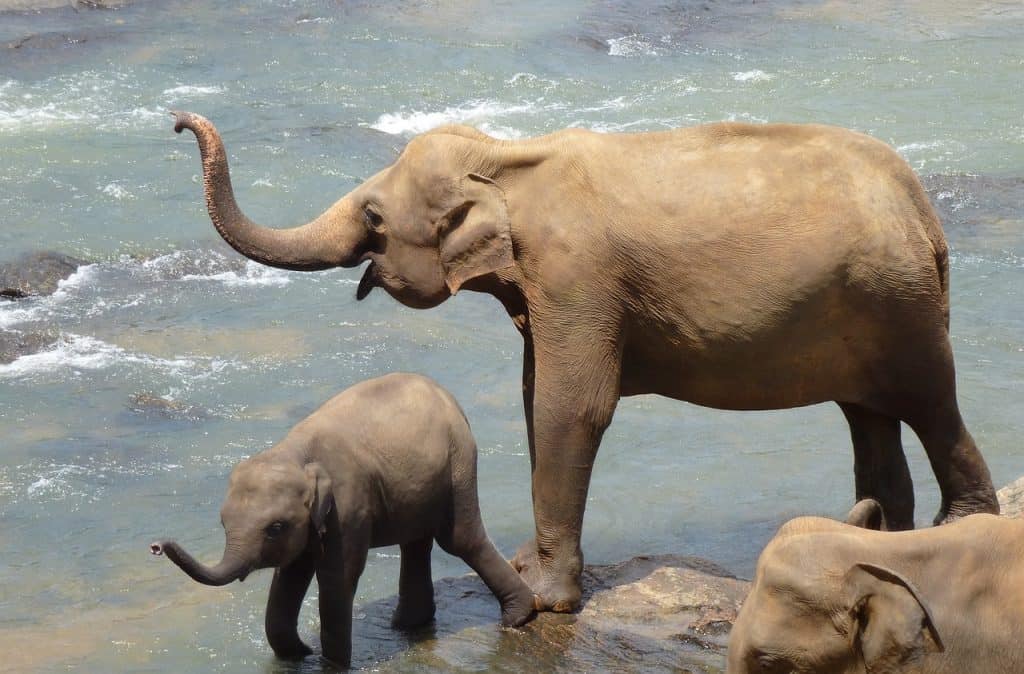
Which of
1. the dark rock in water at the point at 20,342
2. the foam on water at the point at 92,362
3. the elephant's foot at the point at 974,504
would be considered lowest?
the foam on water at the point at 92,362

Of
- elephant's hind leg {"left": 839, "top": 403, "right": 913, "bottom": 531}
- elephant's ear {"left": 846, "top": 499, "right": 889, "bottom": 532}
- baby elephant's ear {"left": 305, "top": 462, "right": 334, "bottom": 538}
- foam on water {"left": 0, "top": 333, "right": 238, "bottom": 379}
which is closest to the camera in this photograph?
elephant's ear {"left": 846, "top": 499, "right": 889, "bottom": 532}

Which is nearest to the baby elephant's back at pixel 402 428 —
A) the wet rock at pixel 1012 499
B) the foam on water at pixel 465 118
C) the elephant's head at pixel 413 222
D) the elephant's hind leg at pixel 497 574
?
the elephant's hind leg at pixel 497 574

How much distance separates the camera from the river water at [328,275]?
8.59 metres

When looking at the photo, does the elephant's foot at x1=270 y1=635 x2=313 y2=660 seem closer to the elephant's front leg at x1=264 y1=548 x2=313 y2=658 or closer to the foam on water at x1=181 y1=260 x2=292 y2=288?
the elephant's front leg at x1=264 y1=548 x2=313 y2=658

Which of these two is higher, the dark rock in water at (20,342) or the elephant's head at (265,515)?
the elephant's head at (265,515)

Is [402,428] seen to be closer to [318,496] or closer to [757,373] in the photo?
[318,496]

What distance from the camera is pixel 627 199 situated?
7.00 meters

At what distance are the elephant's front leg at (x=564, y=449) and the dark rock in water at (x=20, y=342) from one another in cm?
559

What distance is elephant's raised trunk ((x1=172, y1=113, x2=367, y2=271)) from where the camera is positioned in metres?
7.02

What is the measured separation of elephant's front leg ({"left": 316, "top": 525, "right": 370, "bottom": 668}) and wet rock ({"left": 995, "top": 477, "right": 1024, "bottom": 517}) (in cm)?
277

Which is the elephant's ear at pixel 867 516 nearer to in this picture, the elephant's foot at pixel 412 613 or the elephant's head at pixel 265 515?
the elephant's head at pixel 265 515

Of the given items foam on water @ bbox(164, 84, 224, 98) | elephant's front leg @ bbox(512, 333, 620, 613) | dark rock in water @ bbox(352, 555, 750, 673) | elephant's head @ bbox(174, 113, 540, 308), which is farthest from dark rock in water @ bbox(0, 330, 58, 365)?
foam on water @ bbox(164, 84, 224, 98)

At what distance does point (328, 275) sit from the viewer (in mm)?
14328

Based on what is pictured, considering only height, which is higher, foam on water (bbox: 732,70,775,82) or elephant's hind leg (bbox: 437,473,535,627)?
elephant's hind leg (bbox: 437,473,535,627)
